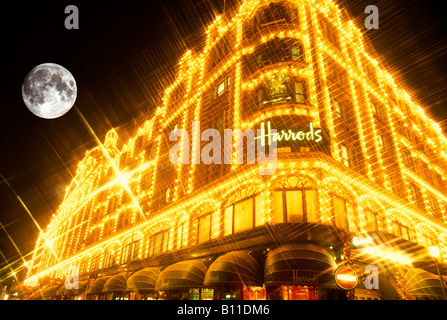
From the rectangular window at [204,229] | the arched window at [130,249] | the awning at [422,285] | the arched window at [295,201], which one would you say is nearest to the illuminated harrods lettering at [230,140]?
the arched window at [295,201]

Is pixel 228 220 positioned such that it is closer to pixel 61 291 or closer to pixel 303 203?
pixel 303 203

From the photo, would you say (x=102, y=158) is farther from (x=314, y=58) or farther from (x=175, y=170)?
(x=314, y=58)

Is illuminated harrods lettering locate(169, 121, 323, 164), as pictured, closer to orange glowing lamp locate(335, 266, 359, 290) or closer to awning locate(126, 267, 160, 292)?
orange glowing lamp locate(335, 266, 359, 290)

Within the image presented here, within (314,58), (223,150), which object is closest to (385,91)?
(314,58)

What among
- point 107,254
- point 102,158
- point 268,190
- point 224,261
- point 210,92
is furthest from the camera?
point 102,158

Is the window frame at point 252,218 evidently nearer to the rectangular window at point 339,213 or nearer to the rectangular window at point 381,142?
the rectangular window at point 339,213

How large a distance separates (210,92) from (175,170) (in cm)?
793

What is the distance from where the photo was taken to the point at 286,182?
1695 centimetres

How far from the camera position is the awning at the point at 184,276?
17516 millimetres

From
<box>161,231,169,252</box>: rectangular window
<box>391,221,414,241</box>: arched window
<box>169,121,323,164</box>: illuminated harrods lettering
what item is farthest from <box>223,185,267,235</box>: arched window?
<box>391,221,414,241</box>: arched window

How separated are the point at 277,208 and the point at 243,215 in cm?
272

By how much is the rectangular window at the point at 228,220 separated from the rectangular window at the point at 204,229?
175 centimetres

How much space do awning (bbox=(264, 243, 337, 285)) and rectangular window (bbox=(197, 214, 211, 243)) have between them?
709 cm

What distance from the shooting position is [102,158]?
2068 inches
